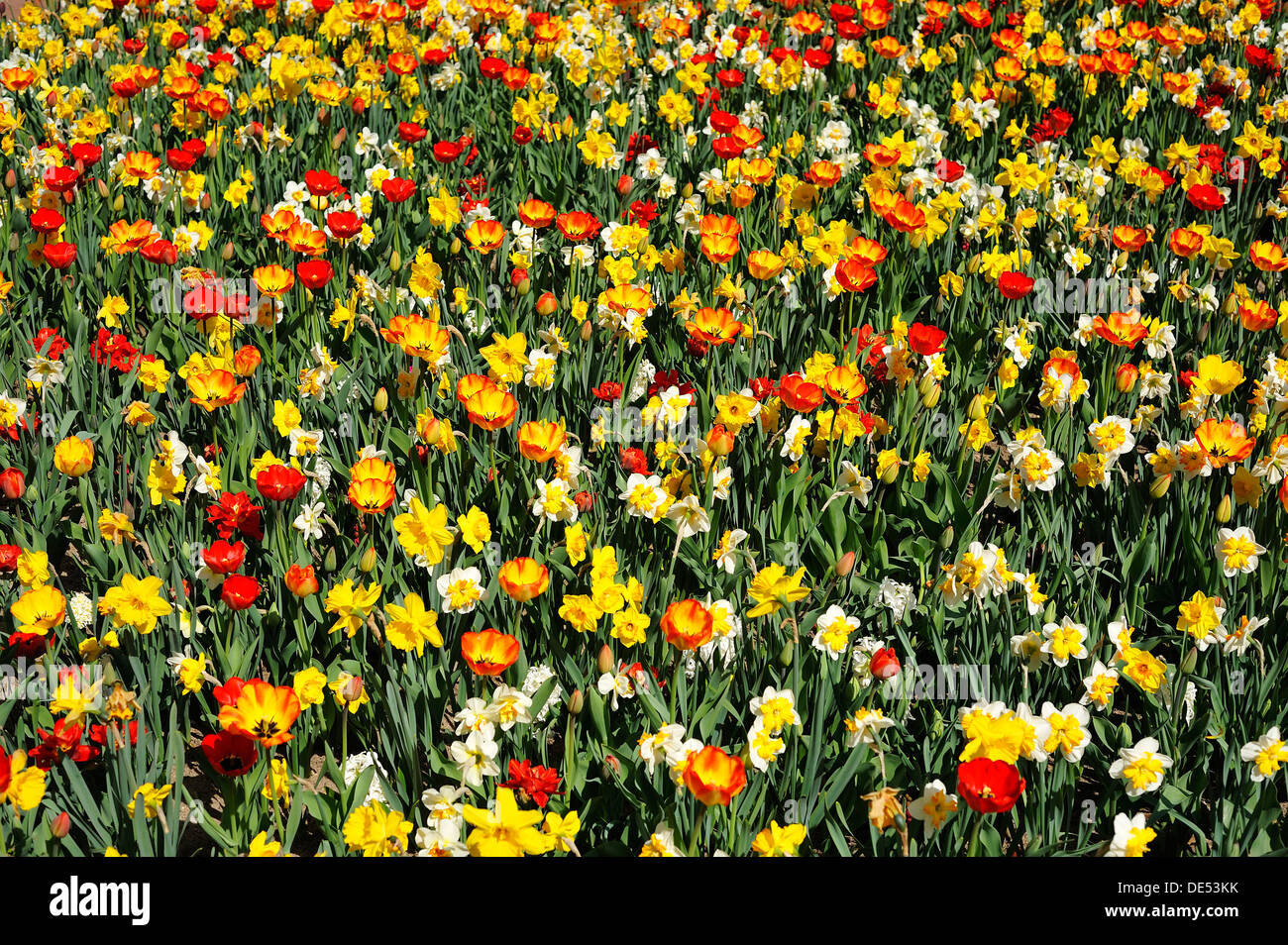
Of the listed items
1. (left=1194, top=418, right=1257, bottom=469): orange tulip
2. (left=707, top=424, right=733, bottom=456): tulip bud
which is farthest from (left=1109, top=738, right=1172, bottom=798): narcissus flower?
(left=707, top=424, right=733, bottom=456): tulip bud

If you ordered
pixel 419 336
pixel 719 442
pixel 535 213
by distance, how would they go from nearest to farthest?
1. pixel 719 442
2. pixel 419 336
3. pixel 535 213

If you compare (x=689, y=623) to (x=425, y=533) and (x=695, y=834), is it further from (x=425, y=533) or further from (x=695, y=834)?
(x=425, y=533)

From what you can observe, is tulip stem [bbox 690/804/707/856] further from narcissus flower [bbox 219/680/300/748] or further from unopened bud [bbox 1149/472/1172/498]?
unopened bud [bbox 1149/472/1172/498]

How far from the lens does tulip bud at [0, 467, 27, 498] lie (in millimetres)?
2395

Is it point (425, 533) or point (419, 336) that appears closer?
point (425, 533)

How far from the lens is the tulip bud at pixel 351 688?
1887mm

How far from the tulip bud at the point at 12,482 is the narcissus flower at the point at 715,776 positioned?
1.67 m

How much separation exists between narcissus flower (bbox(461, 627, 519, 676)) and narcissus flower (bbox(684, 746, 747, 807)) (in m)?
0.39

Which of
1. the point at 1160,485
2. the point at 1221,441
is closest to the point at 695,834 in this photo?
the point at 1160,485

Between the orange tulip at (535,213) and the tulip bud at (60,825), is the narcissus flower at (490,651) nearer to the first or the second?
the tulip bud at (60,825)

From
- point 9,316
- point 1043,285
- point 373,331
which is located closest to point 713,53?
point 1043,285

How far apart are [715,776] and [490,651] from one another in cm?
46

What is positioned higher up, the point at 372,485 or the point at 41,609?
the point at 372,485

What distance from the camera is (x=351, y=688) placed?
189 cm
